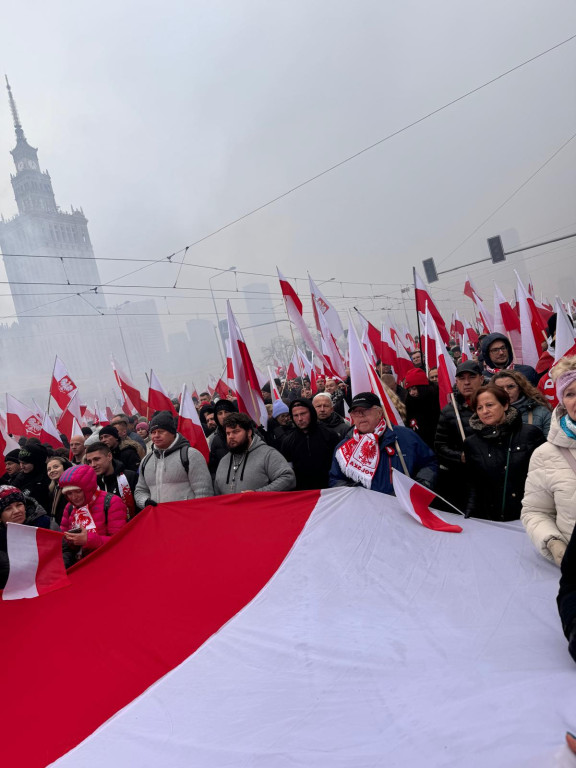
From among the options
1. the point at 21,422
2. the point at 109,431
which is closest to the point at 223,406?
the point at 109,431

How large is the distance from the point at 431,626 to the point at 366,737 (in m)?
0.76

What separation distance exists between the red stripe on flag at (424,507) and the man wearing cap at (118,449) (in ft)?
12.9

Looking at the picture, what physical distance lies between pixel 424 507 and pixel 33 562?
2457 mm

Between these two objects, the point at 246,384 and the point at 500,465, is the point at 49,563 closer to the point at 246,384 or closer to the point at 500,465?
the point at 500,465

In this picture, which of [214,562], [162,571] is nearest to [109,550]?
[162,571]

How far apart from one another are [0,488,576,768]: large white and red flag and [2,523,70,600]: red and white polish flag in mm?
93

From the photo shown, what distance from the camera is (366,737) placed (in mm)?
2027

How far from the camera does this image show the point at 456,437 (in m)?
4.94

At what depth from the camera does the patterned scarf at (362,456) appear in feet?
13.6

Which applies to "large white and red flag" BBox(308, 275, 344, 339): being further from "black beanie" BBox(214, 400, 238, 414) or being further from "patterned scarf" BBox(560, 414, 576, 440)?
"patterned scarf" BBox(560, 414, 576, 440)

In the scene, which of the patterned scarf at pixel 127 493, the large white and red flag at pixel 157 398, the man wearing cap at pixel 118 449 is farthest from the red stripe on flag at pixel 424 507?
the large white and red flag at pixel 157 398

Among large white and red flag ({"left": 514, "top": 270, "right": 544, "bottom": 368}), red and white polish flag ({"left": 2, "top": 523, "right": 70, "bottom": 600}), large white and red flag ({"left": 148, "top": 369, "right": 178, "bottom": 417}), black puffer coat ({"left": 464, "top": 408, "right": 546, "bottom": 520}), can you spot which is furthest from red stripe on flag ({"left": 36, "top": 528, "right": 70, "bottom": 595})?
large white and red flag ({"left": 514, "top": 270, "right": 544, "bottom": 368})

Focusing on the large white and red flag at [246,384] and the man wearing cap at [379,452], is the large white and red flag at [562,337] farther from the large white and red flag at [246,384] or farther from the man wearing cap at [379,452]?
the large white and red flag at [246,384]

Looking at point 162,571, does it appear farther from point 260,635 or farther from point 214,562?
point 260,635
